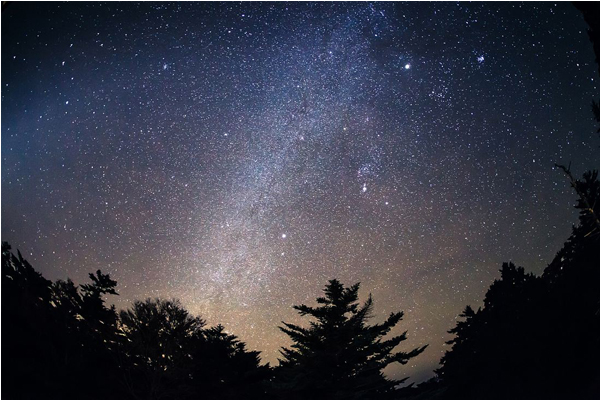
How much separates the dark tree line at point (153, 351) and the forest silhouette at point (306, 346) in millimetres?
70

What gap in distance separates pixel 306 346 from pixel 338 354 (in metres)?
2.70

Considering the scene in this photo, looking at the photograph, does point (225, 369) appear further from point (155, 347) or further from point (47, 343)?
point (47, 343)

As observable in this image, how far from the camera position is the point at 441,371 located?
1607 inches

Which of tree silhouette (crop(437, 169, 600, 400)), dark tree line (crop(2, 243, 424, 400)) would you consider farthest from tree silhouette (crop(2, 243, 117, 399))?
tree silhouette (crop(437, 169, 600, 400))

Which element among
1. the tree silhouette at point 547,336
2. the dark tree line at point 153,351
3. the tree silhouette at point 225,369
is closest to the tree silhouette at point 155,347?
the dark tree line at point 153,351

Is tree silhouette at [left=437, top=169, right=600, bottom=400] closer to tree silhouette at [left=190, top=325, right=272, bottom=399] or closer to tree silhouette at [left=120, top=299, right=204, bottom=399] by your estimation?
tree silhouette at [left=190, top=325, right=272, bottom=399]

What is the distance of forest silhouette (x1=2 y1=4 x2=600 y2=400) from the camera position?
13656 mm

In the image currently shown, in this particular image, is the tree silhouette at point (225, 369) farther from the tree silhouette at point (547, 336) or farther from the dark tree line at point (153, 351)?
the tree silhouette at point (547, 336)

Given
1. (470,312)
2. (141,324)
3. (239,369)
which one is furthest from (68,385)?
(470,312)

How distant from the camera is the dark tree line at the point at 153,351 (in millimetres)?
13523

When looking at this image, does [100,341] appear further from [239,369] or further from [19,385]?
[239,369]

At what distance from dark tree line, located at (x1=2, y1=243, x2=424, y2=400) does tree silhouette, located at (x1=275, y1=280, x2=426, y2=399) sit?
2.7 inches

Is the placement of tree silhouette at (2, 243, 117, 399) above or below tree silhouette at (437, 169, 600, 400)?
above

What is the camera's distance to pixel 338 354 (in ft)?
77.3
